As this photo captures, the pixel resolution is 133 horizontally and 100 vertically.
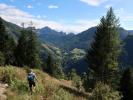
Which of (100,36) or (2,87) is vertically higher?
(100,36)

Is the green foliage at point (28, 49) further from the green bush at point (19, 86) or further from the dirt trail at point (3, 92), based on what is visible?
the dirt trail at point (3, 92)

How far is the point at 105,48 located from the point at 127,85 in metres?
12.7

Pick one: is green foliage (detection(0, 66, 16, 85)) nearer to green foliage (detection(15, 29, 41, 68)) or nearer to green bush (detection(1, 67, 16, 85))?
green bush (detection(1, 67, 16, 85))

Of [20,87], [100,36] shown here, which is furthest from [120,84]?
[20,87]

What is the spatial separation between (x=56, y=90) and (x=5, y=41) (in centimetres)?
6044

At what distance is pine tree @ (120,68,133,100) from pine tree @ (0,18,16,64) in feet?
110

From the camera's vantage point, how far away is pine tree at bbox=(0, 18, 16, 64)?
79.5m

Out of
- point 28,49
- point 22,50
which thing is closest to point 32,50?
point 28,49

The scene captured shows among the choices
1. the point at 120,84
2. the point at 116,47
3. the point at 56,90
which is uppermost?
the point at 116,47

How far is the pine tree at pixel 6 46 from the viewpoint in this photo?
79500 mm

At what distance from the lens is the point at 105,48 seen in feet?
161

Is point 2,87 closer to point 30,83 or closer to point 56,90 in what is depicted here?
point 30,83

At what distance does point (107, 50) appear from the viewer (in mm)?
49188

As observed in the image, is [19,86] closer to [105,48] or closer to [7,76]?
[7,76]
